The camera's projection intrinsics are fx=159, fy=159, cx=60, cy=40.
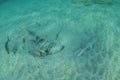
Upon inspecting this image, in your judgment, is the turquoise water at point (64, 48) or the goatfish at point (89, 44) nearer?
the turquoise water at point (64, 48)

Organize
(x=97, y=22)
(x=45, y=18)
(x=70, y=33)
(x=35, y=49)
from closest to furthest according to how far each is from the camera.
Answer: (x=35, y=49) < (x=70, y=33) < (x=97, y=22) < (x=45, y=18)

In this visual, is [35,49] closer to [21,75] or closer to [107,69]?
[21,75]

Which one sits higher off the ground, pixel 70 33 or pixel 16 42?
pixel 70 33

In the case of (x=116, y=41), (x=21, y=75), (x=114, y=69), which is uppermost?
(x=116, y=41)

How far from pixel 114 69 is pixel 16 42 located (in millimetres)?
2431

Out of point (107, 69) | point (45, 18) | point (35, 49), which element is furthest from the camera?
point (45, 18)

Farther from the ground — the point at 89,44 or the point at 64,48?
the point at 89,44

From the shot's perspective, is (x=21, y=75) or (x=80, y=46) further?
(x=80, y=46)

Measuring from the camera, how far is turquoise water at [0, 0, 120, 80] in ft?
10.8

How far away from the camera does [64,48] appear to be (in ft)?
12.2

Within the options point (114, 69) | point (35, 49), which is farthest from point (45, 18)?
point (114, 69)

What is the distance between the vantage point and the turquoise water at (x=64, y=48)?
3.28 metres

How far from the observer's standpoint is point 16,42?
13.3 feet

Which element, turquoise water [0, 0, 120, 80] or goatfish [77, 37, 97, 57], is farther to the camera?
goatfish [77, 37, 97, 57]
